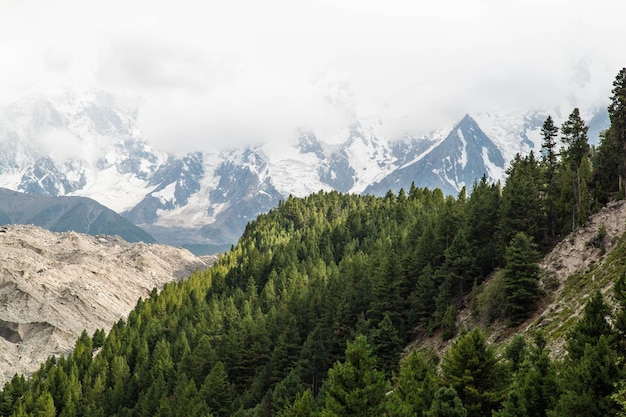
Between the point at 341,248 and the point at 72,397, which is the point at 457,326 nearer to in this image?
the point at 72,397

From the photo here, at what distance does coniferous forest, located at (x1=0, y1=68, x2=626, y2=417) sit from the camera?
3738 cm

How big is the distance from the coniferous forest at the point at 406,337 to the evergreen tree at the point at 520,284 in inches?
6.3

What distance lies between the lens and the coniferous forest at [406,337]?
123 ft

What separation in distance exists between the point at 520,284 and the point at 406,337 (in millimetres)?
21562

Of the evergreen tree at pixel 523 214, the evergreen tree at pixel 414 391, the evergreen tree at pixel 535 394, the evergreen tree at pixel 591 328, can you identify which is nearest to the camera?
the evergreen tree at pixel 535 394

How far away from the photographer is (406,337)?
81.1 meters

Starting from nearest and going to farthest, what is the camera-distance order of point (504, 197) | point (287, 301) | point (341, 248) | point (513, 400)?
point (513, 400), point (504, 197), point (287, 301), point (341, 248)

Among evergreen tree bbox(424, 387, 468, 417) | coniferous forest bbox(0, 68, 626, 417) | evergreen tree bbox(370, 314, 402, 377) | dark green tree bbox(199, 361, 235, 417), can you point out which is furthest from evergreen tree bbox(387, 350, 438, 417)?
dark green tree bbox(199, 361, 235, 417)

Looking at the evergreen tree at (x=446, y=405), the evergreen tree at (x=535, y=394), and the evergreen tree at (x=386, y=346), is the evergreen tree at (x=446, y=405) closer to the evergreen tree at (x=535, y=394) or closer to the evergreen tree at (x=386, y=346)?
the evergreen tree at (x=535, y=394)

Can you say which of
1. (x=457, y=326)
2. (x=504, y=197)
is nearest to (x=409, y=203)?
(x=504, y=197)

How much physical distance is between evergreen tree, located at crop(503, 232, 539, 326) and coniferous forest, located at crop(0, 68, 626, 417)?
0.16m

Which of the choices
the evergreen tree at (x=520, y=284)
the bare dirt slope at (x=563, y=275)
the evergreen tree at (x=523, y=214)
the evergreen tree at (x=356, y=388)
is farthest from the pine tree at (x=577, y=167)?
the evergreen tree at (x=356, y=388)

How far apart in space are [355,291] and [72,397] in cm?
5930

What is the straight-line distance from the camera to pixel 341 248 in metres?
160
